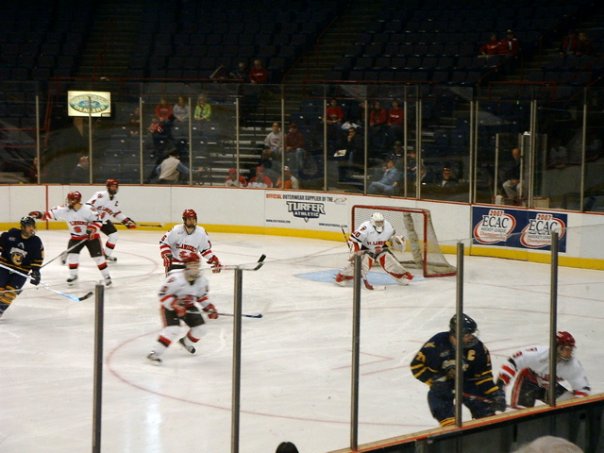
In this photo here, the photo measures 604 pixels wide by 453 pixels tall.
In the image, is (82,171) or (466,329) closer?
(466,329)

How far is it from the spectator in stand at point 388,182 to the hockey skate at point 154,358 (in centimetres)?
1013

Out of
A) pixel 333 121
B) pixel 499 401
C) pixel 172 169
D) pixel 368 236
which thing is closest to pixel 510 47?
pixel 333 121

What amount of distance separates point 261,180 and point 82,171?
285cm

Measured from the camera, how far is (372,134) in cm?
1599

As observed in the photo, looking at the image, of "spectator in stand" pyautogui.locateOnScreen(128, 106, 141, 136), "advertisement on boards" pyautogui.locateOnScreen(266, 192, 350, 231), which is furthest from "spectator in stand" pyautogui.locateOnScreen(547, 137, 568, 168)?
"spectator in stand" pyautogui.locateOnScreen(128, 106, 141, 136)

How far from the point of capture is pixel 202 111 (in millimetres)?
17266

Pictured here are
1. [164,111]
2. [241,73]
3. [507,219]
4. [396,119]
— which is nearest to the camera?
[507,219]

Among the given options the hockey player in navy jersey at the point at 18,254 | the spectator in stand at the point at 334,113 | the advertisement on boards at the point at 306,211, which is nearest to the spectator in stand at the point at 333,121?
the spectator in stand at the point at 334,113

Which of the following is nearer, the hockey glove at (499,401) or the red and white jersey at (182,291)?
the red and white jersey at (182,291)

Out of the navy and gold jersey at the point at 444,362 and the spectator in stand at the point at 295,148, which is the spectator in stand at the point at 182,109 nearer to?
the spectator in stand at the point at 295,148

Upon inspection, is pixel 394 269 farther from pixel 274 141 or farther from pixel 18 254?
pixel 274 141

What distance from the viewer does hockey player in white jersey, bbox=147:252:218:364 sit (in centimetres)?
510

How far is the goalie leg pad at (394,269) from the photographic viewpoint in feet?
20.5

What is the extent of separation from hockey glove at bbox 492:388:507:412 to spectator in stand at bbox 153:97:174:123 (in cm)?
1209
